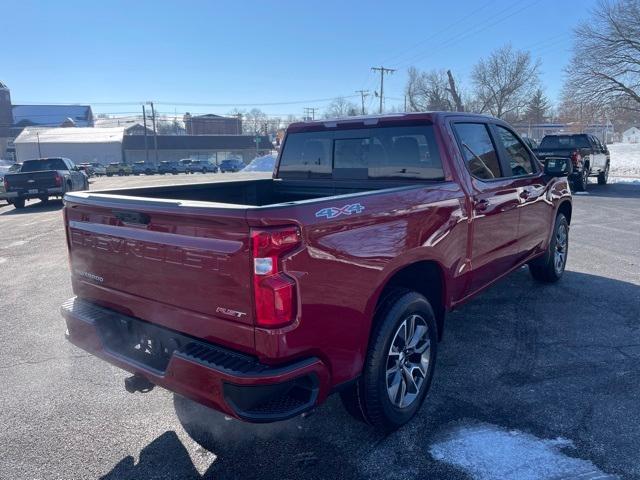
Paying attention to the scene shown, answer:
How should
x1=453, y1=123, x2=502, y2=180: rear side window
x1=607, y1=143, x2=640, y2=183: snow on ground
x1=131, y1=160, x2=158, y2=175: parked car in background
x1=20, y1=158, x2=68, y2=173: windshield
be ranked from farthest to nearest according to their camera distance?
x1=131, y1=160, x2=158, y2=175: parked car in background → x1=607, y1=143, x2=640, y2=183: snow on ground → x1=20, y1=158, x2=68, y2=173: windshield → x1=453, y1=123, x2=502, y2=180: rear side window

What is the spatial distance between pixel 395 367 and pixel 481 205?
1.59 metres

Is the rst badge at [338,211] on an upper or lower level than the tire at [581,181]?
upper

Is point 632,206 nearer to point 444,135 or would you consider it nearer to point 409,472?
point 444,135

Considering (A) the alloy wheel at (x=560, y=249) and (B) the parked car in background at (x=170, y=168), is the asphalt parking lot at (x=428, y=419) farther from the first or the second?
(B) the parked car in background at (x=170, y=168)

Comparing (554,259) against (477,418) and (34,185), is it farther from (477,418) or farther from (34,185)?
(34,185)

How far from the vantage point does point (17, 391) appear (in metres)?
3.71

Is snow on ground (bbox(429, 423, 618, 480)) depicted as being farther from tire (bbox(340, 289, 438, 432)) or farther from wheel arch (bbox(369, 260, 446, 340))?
wheel arch (bbox(369, 260, 446, 340))

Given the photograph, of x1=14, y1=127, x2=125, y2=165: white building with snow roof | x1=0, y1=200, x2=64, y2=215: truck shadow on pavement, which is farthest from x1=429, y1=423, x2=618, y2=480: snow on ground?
x1=14, y1=127, x2=125, y2=165: white building with snow roof

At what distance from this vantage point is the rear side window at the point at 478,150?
13.1 ft

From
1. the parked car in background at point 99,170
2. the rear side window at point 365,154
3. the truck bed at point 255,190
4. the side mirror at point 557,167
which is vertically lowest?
the parked car in background at point 99,170

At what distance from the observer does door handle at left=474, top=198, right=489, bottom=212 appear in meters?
3.86

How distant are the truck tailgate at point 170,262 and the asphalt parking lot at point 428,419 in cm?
84

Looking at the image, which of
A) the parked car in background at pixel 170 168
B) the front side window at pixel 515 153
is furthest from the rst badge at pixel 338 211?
the parked car in background at pixel 170 168

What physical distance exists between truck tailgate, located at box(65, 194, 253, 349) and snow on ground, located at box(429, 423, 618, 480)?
4.80 feet
